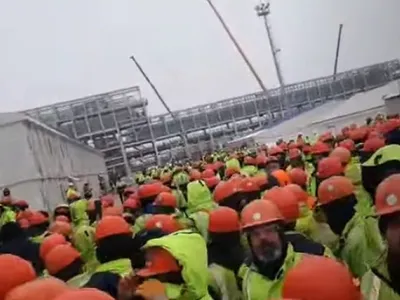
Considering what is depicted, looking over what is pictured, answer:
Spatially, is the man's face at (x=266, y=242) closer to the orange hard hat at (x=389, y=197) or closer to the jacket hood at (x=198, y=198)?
the orange hard hat at (x=389, y=197)

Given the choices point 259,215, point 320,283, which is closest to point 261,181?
point 259,215

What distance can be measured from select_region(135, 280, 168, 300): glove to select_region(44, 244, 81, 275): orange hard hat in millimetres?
1760

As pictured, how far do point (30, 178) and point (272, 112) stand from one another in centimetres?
6365

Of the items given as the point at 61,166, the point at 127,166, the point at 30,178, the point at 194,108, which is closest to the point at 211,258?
the point at 30,178

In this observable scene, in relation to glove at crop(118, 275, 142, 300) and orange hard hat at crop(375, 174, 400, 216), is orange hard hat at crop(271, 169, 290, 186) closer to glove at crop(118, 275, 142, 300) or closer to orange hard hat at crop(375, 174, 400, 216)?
glove at crop(118, 275, 142, 300)

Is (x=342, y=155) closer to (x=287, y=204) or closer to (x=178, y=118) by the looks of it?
(x=287, y=204)

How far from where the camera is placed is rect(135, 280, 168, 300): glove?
15.5 feet

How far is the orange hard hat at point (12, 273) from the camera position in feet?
15.8

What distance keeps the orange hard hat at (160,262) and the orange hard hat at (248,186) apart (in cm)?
431

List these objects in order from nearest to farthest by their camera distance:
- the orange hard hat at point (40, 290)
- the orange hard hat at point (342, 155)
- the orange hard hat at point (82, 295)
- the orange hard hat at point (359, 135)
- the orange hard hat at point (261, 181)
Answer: the orange hard hat at point (82, 295) < the orange hard hat at point (40, 290) < the orange hard hat at point (261, 181) < the orange hard hat at point (342, 155) < the orange hard hat at point (359, 135)

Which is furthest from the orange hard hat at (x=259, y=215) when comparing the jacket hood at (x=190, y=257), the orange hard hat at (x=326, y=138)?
the orange hard hat at (x=326, y=138)

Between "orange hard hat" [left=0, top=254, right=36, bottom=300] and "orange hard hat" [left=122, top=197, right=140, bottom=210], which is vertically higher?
"orange hard hat" [left=0, top=254, right=36, bottom=300]

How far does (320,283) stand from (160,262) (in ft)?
6.01

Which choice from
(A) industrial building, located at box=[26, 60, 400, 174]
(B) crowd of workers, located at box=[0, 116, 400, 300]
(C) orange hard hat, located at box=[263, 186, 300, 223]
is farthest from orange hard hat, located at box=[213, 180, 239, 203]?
(A) industrial building, located at box=[26, 60, 400, 174]
